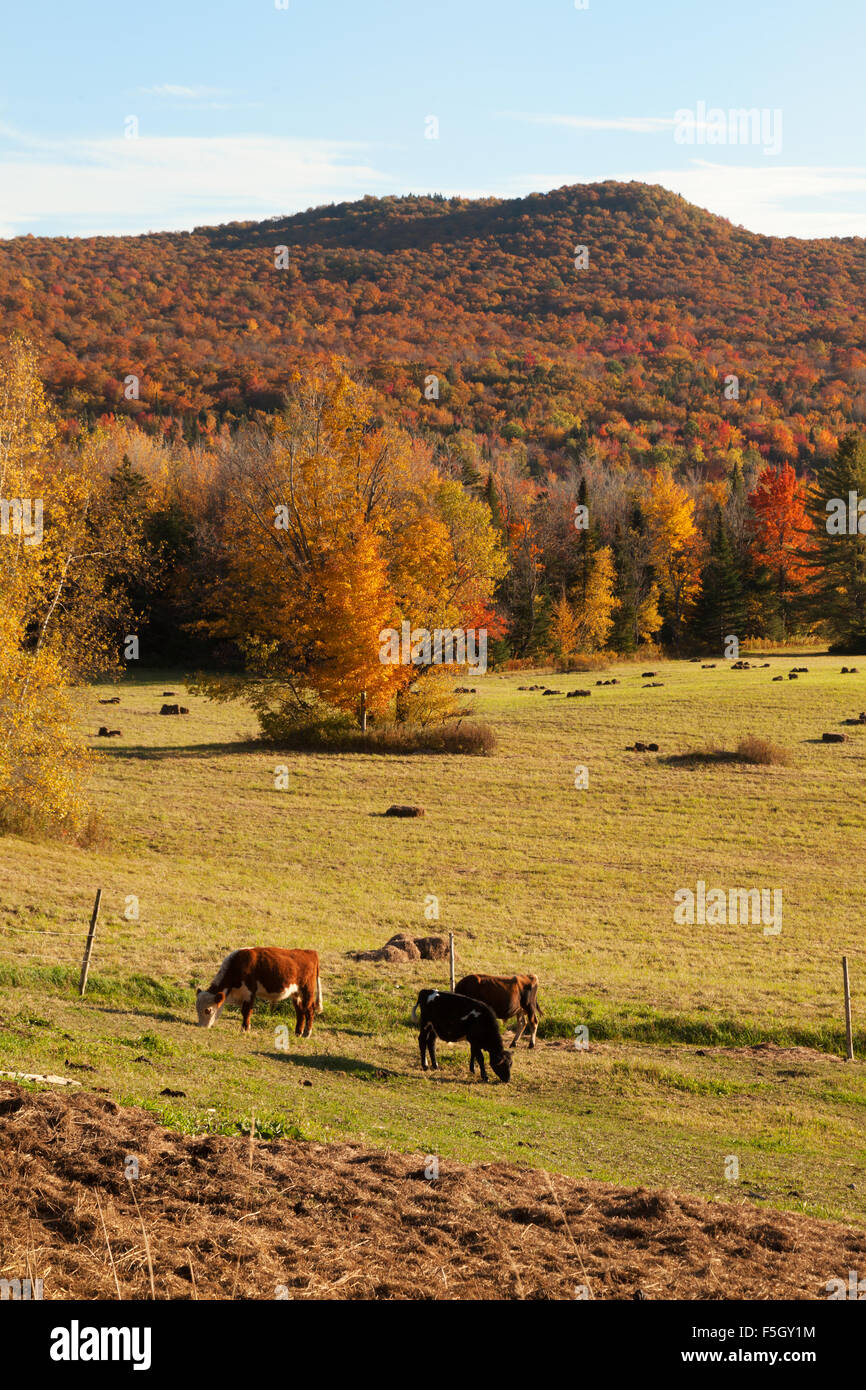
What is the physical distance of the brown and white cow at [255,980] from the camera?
15.6 m

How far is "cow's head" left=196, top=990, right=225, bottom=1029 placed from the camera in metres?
15.6

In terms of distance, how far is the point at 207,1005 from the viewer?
51.1 feet

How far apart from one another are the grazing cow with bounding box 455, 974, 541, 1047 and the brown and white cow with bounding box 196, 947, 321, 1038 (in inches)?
96.7

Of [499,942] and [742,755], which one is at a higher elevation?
[499,942]

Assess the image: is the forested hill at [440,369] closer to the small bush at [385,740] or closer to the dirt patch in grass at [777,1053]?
the small bush at [385,740]

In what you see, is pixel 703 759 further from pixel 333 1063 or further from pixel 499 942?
pixel 333 1063

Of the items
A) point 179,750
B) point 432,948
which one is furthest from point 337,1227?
point 179,750

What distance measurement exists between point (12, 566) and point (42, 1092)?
20376mm

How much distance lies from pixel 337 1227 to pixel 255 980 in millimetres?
8211

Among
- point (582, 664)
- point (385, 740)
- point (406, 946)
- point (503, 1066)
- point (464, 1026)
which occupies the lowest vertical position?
point (582, 664)

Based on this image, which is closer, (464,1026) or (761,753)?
(464,1026)

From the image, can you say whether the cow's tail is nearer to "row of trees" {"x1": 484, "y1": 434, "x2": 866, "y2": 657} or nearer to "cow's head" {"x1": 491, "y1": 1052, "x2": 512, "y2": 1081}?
"cow's head" {"x1": 491, "y1": 1052, "x2": 512, "y2": 1081}

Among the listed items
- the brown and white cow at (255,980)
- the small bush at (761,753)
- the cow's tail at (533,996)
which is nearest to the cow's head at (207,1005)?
the brown and white cow at (255,980)

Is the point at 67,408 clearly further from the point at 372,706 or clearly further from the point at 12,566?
the point at 12,566
